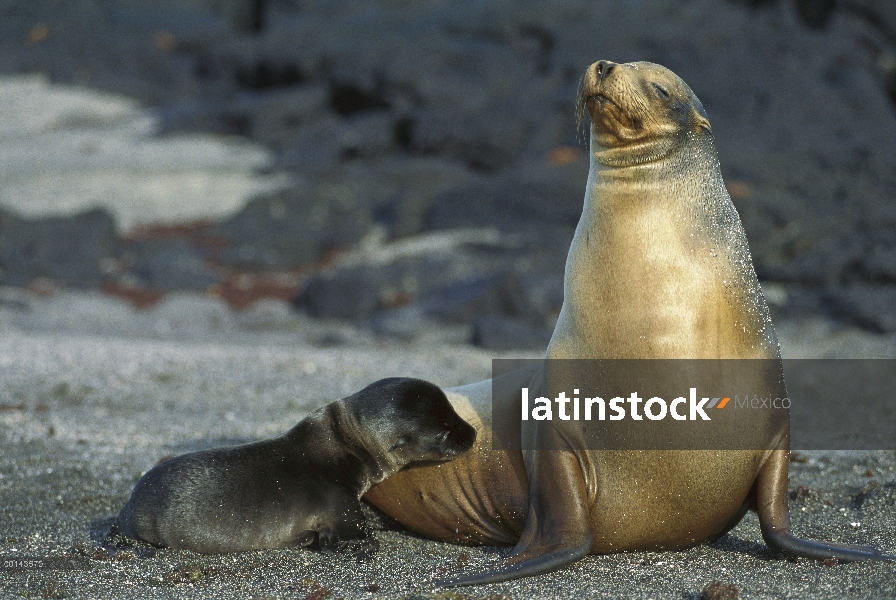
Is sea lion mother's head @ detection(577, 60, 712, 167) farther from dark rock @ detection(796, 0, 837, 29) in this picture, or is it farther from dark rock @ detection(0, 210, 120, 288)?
dark rock @ detection(796, 0, 837, 29)

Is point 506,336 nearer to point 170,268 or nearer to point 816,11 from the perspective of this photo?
point 170,268

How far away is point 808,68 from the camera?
2436 cm

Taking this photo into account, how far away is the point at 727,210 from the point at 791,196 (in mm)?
13751

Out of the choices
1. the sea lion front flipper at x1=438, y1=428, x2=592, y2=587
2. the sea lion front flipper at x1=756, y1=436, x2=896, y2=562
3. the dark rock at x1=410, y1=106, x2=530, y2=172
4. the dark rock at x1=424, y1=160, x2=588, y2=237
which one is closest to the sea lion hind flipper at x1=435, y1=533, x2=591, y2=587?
the sea lion front flipper at x1=438, y1=428, x2=592, y2=587

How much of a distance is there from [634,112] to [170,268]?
1468cm

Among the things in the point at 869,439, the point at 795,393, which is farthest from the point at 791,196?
the point at 869,439

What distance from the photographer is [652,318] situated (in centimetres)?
426

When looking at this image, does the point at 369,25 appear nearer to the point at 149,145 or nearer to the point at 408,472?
the point at 149,145

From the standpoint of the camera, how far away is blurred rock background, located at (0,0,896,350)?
16.0m

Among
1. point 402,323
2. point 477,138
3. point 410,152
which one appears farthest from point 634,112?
point 410,152

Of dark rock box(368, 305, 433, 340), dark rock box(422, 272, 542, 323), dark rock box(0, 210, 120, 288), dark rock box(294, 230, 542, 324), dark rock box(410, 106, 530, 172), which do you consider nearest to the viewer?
dark rock box(368, 305, 433, 340)

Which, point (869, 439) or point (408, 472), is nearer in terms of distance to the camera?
point (408, 472)

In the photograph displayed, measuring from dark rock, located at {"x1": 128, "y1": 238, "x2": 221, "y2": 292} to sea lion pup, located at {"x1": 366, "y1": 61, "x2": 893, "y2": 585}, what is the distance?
13646mm

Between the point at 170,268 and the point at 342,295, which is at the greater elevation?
the point at 342,295
